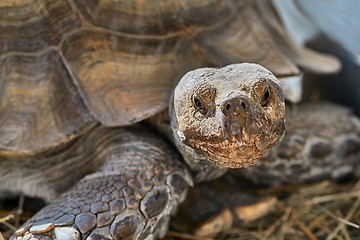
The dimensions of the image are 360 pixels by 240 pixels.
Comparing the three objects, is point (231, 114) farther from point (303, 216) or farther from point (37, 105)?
point (303, 216)

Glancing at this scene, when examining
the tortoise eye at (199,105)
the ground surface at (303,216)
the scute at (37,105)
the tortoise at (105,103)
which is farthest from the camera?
the ground surface at (303,216)

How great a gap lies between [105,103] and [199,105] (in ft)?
1.43

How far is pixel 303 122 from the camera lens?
2.56 m

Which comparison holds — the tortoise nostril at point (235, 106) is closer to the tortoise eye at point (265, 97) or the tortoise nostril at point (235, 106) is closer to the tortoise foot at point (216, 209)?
the tortoise eye at point (265, 97)

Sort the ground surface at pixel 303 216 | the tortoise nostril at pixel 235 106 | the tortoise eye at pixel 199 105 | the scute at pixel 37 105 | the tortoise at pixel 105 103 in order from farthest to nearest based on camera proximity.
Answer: the ground surface at pixel 303 216
the scute at pixel 37 105
the tortoise at pixel 105 103
the tortoise eye at pixel 199 105
the tortoise nostril at pixel 235 106

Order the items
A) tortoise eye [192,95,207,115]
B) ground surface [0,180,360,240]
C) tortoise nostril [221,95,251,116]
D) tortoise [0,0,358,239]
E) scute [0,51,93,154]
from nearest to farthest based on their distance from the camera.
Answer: tortoise nostril [221,95,251,116] → tortoise eye [192,95,207,115] → tortoise [0,0,358,239] → scute [0,51,93,154] → ground surface [0,180,360,240]

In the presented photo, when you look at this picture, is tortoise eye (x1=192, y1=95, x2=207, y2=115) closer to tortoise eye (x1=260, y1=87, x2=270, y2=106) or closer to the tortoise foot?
tortoise eye (x1=260, y1=87, x2=270, y2=106)

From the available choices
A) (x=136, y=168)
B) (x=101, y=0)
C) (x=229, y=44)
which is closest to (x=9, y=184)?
(x=136, y=168)

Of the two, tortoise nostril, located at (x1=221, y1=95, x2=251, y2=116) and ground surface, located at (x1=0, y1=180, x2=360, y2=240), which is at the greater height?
tortoise nostril, located at (x1=221, y1=95, x2=251, y2=116)

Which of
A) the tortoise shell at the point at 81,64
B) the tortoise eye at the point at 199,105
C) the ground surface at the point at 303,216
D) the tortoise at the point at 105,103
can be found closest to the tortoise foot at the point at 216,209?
the ground surface at the point at 303,216

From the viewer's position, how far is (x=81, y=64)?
80.4 inches

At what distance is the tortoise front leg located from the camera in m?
1.77

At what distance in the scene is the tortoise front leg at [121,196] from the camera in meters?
1.77

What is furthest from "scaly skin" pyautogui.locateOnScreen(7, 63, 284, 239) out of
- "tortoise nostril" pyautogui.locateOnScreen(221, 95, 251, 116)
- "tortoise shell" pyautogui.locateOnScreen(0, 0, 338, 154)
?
"tortoise shell" pyautogui.locateOnScreen(0, 0, 338, 154)
